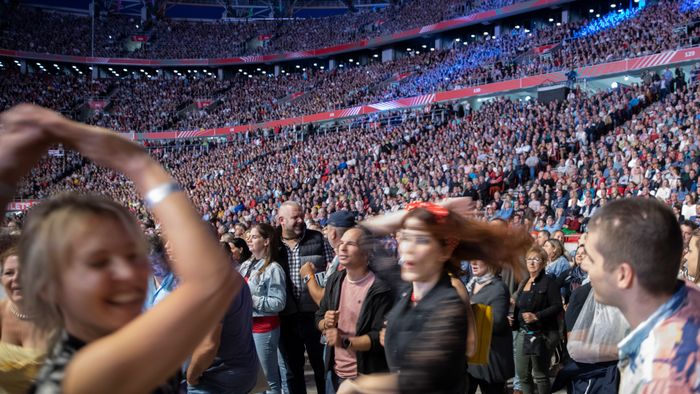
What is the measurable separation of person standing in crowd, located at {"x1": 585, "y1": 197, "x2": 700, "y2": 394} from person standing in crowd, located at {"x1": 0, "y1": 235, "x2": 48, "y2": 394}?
1407 mm

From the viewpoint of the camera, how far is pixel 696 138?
46.6ft

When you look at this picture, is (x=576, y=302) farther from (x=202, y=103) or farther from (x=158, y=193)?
(x=202, y=103)

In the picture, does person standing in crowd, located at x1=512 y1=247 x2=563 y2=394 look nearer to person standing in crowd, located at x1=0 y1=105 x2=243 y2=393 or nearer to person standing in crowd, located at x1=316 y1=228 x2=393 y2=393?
person standing in crowd, located at x1=316 y1=228 x2=393 y2=393

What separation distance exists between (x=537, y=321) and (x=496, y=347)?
4.23ft

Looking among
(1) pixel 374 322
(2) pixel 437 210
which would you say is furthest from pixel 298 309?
(2) pixel 437 210

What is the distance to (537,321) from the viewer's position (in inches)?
223

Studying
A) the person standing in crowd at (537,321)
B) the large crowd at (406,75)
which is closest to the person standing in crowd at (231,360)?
the person standing in crowd at (537,321)

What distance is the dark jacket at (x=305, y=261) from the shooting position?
18.6 feet

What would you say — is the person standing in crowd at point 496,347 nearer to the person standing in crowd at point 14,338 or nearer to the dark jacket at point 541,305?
the dark jacket at point 541,305

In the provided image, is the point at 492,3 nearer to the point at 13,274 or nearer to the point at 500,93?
the point at 500,93

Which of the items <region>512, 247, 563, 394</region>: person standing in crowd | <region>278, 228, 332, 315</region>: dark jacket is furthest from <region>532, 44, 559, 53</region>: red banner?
<region>278, 228, 332, 315</region>: dark jacket

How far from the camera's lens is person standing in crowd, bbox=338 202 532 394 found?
7.64ft

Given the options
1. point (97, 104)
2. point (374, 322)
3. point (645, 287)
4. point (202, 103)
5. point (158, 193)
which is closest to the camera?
point (158, 193)

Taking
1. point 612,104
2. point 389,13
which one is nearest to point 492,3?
point 389,13
